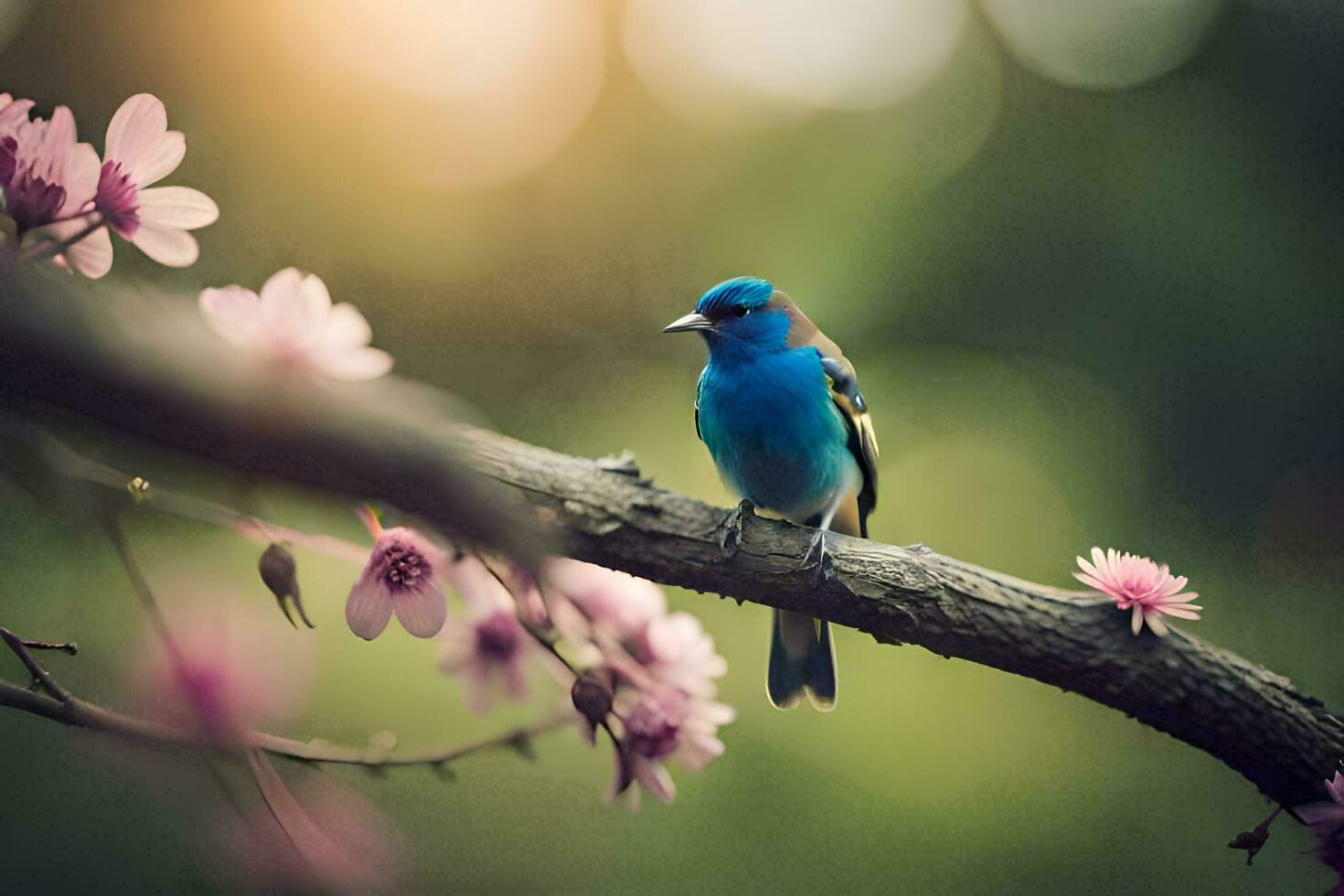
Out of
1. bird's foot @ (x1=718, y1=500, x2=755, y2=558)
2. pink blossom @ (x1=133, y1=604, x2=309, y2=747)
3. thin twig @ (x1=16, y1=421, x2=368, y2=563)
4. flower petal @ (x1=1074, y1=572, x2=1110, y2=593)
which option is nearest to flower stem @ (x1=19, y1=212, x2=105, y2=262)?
thin twig @ (x1=16, y1=421, x2=368, y2=563)

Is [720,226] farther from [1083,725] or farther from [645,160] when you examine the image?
[1083,725]

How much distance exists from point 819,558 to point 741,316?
31 centimetres

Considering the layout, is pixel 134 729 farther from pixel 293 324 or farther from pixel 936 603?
pixel 936 603

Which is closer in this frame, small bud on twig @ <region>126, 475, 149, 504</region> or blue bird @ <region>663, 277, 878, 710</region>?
small bud on twig @ <region>126, 475, 149, 504</region>

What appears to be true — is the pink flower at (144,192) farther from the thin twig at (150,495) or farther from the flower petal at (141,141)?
the thin twig at (150,495)

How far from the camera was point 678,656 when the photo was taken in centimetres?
77

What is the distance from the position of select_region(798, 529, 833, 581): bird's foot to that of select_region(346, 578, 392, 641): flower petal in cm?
41

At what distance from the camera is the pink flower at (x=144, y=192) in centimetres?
55

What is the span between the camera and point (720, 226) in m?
2.00

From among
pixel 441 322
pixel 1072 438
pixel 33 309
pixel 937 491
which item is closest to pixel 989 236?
pixel 1072 438

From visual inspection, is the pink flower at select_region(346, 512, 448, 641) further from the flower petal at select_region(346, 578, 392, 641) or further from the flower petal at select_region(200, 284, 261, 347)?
the flower petal at select_region(200, 284, 261, 347)

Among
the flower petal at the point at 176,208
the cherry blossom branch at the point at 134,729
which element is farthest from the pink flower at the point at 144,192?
the cherry blossom branch at the point at 134,729

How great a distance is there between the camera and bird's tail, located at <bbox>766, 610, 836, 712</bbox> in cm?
113

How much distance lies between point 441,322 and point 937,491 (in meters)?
0.93
